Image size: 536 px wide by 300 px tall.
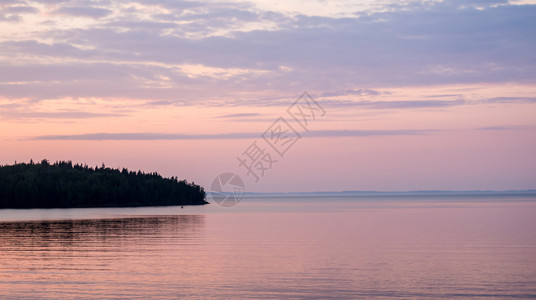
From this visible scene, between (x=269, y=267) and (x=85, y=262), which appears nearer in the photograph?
(x=269, y=267)

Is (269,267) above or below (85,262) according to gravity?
below

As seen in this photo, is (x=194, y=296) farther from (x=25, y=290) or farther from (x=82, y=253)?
(x=82, y=253)

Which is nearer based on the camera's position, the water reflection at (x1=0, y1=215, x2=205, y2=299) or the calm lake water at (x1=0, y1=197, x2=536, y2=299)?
the calm lake water at (x1=0, y1=197, x2=536, y2=299)

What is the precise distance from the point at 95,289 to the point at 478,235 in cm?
5301

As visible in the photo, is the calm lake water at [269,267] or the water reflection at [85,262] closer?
the calm lake water at [269,267]

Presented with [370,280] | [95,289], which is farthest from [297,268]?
[95,289]

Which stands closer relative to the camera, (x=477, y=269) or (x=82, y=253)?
(x=477, y=269)

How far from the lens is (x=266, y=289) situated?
119ft

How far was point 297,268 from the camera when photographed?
4450 centimetres

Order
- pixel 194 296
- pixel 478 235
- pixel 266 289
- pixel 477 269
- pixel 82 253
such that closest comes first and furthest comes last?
1. pixel 194 296
2. pixel 266 289
3. pixel 477 269
4. pixel 82 253
5. pixel 478 235

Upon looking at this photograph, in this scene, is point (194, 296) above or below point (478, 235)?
below

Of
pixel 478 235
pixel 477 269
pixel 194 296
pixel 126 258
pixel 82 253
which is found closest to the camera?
pixel 194 296

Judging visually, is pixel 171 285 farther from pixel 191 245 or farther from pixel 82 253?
pixel 191 245

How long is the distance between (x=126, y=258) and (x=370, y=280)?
21.4 m
